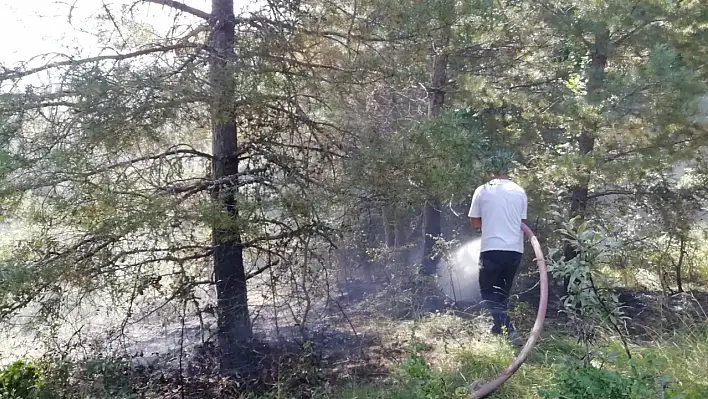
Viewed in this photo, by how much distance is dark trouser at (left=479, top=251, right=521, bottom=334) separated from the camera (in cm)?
500

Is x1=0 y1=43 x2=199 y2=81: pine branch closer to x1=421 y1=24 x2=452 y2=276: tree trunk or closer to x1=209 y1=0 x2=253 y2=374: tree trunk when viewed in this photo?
x1=209 y1=0 x2=253 y2=374: tree trunk

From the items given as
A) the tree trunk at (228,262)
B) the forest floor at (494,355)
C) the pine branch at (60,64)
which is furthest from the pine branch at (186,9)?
the forest floor at (494,355)

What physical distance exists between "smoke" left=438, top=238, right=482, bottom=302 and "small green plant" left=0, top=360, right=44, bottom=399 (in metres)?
4.72

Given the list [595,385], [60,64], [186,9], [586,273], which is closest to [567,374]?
[595,385]

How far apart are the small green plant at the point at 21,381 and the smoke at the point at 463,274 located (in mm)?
4723

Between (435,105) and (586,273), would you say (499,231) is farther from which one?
(435,105)

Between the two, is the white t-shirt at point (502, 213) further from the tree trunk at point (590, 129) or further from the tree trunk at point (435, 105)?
the tree trunk at point (590, 129)

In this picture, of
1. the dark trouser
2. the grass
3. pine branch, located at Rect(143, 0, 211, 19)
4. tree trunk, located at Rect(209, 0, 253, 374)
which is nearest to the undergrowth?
the grass

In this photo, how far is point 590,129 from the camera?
6418mm

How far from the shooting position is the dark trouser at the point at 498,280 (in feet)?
16.4

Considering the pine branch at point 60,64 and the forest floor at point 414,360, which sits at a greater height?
the pine branch at point 60,64

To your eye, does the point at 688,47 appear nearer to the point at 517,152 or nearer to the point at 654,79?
the point at 654,79

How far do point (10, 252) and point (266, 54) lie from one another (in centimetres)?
227

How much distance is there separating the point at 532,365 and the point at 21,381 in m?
3.73
